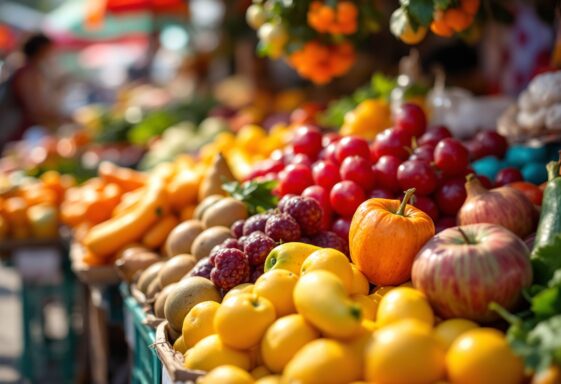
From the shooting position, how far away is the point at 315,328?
5.53ft

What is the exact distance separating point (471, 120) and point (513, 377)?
108 inches

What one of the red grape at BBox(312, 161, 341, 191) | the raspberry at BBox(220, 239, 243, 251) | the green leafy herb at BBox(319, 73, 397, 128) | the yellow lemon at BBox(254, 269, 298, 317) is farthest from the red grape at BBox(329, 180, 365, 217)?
the green leafy herb at BBox(319, 73, 397, 128)

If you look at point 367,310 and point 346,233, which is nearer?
point 367,310

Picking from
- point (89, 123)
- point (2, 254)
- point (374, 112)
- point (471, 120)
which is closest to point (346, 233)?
point (374, 112)

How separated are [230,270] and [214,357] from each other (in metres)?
0.44

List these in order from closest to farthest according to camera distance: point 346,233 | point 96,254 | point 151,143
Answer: point 346,233
point 96,254
point 151,143

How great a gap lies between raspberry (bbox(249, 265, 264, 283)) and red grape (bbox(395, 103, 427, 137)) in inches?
42.1

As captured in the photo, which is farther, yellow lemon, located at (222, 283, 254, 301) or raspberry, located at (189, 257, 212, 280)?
raspberry, located at (189, 257, 212, 280)

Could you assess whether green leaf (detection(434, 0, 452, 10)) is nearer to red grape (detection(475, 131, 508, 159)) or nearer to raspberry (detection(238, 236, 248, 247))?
red grape (detection(475, 131, 508, 159))

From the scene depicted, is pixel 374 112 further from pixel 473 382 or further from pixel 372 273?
pixel 473 382

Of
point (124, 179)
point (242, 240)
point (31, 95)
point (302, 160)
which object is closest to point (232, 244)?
point (242, 240)

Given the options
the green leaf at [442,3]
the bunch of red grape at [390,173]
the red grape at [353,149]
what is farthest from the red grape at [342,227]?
the green leaf at [442,3]

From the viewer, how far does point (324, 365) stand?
4.90 feet

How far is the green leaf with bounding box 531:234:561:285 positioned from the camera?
1724 mm
